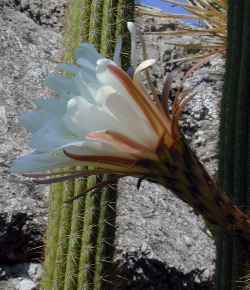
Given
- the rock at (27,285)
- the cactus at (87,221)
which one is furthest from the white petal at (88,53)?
the rock at (27,285)

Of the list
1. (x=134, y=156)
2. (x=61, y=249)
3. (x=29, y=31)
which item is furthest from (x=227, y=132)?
(x=29, y=31)

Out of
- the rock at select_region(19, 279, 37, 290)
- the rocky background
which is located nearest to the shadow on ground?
the rocky background

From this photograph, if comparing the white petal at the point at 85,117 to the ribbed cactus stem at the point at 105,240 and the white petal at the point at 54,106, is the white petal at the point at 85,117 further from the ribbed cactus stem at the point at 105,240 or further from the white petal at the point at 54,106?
the ribbed cactus stem at the point at 105,240

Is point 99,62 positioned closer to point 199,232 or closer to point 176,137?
point 176,137

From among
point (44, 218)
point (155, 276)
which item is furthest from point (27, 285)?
point (155, 276)

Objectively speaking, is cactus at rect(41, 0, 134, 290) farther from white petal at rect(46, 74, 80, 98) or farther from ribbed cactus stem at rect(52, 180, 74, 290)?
white petal at rect(46, 74, 80, 98)

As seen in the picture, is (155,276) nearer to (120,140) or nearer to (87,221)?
(87,221)
